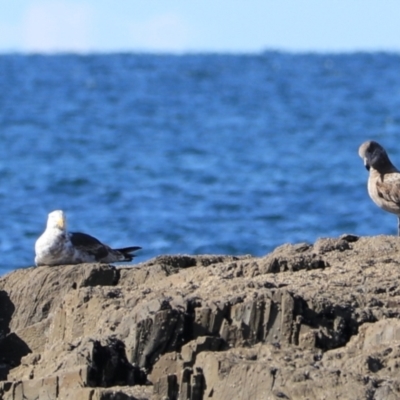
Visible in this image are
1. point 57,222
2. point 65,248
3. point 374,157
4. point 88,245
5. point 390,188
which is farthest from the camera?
point 374,157

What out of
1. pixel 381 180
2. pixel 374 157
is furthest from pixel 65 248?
pixel 374 157

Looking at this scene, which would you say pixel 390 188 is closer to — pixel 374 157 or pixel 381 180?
pixel 381 180

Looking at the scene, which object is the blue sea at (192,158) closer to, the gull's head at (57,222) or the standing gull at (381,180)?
A: the standing gull at (381,180)

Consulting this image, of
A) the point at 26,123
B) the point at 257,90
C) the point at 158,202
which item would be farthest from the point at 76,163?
the point at 257,90

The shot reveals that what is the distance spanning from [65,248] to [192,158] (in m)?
26.5

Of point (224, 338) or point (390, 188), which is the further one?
point (390, 188)

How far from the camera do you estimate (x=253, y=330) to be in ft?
23.2

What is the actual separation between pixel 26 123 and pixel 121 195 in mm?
23996

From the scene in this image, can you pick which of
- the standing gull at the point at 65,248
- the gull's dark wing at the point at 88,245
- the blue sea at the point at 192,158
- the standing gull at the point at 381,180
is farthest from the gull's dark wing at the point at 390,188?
the blue sea at the point at 192,158

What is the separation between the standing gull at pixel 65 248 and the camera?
9.58m

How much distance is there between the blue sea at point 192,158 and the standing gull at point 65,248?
8.29 metres

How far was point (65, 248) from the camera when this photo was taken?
968 centimetres

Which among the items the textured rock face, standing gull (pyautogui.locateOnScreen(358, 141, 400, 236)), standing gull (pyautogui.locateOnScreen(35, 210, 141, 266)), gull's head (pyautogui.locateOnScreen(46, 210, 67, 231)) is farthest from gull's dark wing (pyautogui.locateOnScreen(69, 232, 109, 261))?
standing gull (pyautogui.locateOnScreen(358, 141, 400, 236))

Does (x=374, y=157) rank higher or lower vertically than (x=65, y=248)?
higher
